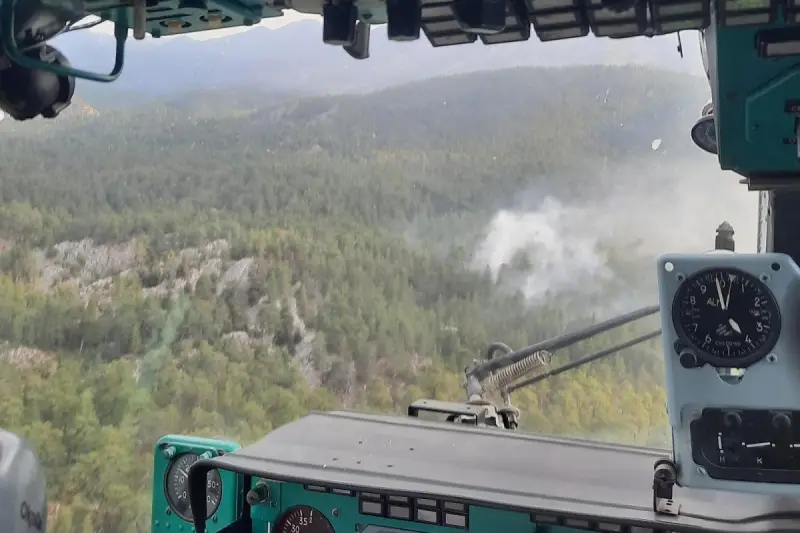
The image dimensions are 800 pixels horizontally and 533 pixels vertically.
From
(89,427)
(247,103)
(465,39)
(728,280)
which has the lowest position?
(89,427)

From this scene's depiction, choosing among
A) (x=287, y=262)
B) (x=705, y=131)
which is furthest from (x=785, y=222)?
(x=287, y=262)

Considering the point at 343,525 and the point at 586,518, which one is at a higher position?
the point at 586,518

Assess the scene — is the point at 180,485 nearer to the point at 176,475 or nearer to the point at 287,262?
the point at 176,475

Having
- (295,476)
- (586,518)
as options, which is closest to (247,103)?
(295,476)

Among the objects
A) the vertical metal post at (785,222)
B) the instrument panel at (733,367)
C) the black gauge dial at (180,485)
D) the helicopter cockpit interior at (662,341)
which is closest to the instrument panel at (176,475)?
the black gauge dial at (180,485)

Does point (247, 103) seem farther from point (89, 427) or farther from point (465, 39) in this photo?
point (465, 39)

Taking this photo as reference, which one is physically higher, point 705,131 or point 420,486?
point 705,131
